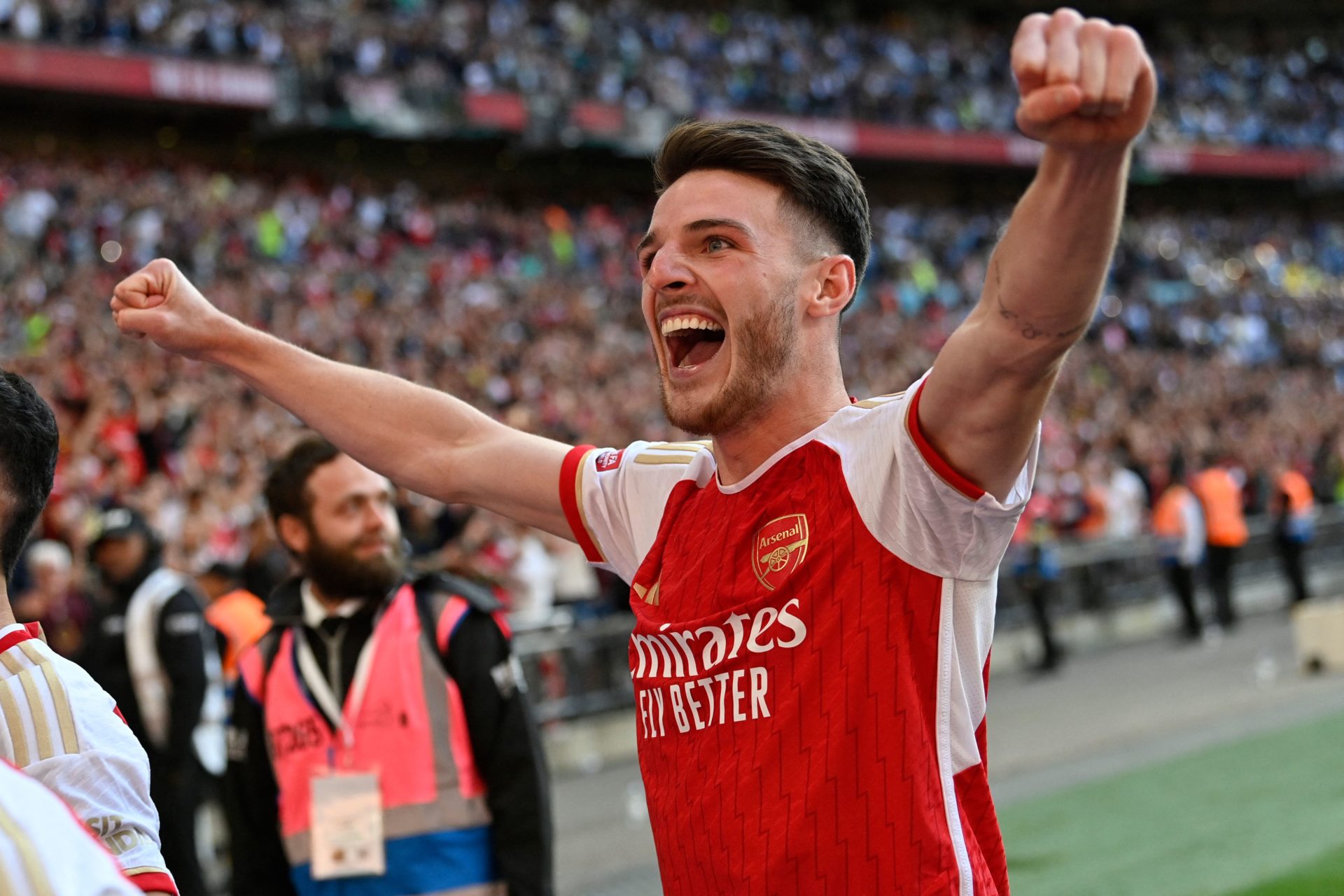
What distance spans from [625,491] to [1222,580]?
48.3 ft

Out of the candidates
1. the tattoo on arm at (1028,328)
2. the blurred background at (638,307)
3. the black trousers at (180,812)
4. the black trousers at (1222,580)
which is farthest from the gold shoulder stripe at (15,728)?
the black trousers at (1222,580)

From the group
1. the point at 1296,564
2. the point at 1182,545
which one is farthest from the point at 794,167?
the point at 1296,564

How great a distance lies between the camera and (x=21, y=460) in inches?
89.7

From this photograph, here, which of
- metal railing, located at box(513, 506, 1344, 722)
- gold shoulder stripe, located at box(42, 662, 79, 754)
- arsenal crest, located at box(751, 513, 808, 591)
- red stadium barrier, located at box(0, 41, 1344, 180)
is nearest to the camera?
gold shoulder stripe, located at box(42, 662, 79, 754)

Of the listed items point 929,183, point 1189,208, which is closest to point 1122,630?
point 929,183

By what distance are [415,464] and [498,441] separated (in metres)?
0.16

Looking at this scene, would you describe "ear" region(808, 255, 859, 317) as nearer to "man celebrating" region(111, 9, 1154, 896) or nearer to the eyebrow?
"man celebrating" region(111, 9, 1154, 896)

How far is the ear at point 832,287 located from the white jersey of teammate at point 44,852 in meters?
1.44

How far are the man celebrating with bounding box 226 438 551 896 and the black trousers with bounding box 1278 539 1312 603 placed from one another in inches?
577

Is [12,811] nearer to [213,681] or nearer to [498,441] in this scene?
[498,441]

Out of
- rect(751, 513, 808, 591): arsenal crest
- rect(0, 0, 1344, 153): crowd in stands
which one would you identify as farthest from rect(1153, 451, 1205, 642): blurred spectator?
rect(751, 513, 808, 591): arsenal crest

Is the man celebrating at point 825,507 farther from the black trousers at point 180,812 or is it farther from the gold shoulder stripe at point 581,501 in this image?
the black trousers at point 180,812

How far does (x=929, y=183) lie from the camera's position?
1476 inches

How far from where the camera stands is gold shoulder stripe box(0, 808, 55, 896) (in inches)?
46.6
